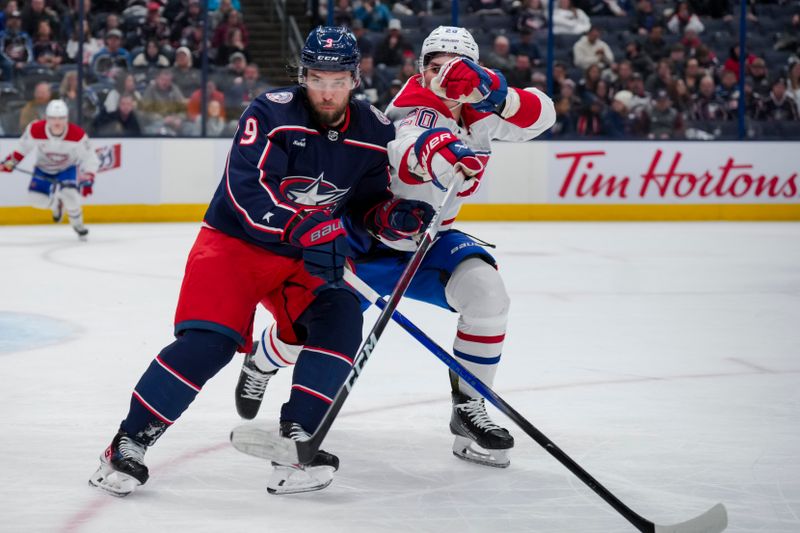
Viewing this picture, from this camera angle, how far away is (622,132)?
10.0 meters

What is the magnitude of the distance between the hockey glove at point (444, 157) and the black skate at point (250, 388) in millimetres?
798

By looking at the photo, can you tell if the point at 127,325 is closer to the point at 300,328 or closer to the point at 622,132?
the point at 300,328

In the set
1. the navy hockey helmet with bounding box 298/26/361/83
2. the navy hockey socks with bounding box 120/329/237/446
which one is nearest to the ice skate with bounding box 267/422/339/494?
the navy hockey socks with bounding box 120/329/237/446

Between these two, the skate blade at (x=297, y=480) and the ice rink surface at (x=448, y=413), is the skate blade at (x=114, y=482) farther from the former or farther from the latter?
the skate blade at (x=297, y=480)

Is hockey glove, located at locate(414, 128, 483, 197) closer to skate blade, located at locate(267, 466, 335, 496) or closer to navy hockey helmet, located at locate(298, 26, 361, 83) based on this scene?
navy hockey helmet, located at locate(298, 26, 361, 83)

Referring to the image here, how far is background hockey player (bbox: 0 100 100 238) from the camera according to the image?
823 centimetres

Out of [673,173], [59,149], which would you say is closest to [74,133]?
[59,149]

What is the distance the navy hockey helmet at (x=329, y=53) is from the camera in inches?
99.8

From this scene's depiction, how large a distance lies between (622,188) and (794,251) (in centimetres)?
240

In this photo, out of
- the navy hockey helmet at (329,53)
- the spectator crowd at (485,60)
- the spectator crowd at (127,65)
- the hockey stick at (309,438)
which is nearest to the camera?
the hockey stick at (309,438)

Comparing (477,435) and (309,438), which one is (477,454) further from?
(309,438)

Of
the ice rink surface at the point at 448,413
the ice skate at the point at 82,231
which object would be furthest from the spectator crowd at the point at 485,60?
the ice rink surface at the point at 448,413

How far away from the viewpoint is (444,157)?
258cm

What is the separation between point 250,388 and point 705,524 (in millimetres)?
1304
